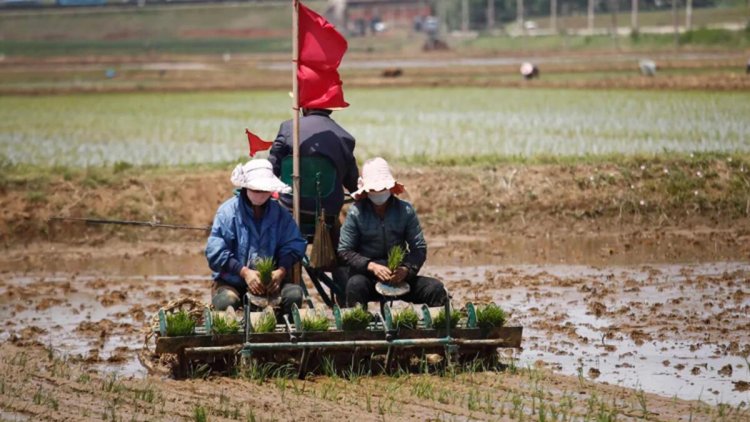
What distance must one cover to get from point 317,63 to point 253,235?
1.54 m

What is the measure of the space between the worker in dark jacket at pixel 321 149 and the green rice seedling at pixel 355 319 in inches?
50.8

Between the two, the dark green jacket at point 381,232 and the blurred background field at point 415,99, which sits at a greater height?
the dark green jacket at point 381,232

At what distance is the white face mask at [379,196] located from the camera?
937cm

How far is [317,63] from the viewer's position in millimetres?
10203

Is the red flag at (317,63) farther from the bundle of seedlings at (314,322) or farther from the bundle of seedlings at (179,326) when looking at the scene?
the bundle of seedlings at (179,326)

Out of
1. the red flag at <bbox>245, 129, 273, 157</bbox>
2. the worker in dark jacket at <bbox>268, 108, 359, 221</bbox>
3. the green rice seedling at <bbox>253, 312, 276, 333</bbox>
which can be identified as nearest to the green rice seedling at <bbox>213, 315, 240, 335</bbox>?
the green rice seedling at <bbox>253, 312, 276, 333</bbox>

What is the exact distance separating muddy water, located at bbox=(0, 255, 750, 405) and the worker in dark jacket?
66.3 inches

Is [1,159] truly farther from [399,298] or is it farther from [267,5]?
[267,5]

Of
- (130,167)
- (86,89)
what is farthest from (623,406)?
(86,89)

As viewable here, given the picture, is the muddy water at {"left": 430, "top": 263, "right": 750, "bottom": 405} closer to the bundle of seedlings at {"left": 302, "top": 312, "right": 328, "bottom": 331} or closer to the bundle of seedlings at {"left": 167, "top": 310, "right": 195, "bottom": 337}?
the bundle of seedlings at {"left": 302, "top": 312, "right": 328, "bottom": 331}

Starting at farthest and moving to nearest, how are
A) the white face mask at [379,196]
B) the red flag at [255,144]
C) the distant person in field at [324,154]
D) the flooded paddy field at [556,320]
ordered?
the red flag at [255,144]
the distant person in field at [324,154]
the white face mask at [379,196]
the flooded paddy field at [556,320]

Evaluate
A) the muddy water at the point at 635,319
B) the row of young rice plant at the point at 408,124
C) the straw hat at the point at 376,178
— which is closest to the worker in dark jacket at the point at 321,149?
the straw hat at the point at 376,178

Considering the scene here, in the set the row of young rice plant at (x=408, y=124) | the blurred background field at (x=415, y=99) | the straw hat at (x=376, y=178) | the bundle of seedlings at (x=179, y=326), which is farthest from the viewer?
the blurred background field at (x=415, y=99)

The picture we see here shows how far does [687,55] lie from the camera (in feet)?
182
